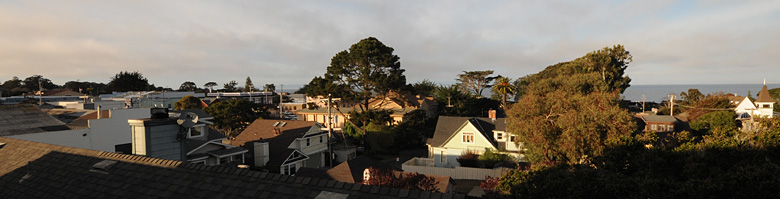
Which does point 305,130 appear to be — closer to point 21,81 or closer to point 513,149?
point 513,149

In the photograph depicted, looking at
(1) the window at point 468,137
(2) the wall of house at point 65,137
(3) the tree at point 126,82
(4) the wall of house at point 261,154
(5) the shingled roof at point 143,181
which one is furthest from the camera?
(3) the tree at point 126,82

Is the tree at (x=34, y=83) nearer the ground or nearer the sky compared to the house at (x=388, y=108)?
nearer the sky

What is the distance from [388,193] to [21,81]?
769 ft

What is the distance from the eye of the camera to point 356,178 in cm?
2372

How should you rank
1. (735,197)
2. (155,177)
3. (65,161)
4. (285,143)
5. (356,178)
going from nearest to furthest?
(155,177), (65,161), (735,197), (356,178), (285,143)

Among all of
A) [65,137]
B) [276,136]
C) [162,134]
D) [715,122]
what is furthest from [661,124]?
[65,137]

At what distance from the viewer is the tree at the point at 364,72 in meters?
53.8

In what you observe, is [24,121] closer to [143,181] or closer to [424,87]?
[143,181]

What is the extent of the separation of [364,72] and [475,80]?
5632 centimetres

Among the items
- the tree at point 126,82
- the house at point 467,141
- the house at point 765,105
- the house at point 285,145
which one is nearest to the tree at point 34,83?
the tree at point 126,82

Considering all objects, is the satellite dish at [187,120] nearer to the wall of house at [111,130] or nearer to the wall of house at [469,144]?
the wall of house at [111,130]

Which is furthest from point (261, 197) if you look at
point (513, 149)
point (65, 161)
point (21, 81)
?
point (21, 81)

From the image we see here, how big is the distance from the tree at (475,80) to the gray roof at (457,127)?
57555 millimetres

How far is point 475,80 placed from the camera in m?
103
